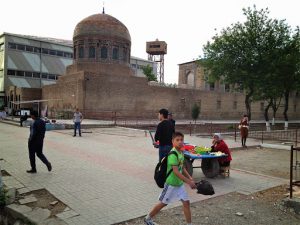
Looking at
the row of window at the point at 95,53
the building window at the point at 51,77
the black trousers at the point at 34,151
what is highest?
the row of window at the point at 95,53

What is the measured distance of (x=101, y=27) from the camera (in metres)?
38.3

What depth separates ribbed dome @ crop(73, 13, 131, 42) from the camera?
1502 inches

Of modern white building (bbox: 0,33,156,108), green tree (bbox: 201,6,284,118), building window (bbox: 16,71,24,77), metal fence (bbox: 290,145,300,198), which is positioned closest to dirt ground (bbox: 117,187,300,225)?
metal fence (bbox: 290,145,300,198)

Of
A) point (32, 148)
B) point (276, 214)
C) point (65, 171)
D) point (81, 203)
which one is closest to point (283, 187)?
point (276, 214)

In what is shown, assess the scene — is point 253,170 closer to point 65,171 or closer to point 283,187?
point 283,187

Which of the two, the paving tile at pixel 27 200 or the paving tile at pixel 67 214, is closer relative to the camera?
the paving tile at pixel 67 214

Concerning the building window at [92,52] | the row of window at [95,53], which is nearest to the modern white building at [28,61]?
the row of window at [95,53]

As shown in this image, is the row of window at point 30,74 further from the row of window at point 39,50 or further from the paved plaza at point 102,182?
the paved plaza at point 102,182

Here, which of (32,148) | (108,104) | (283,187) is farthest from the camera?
(108,104)

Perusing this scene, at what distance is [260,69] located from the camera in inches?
1030

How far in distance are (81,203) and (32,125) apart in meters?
3.27

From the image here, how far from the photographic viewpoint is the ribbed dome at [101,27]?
3816 cm

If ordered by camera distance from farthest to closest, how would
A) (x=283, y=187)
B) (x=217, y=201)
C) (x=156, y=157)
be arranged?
(x=156, y=157)
(x=283, y=187)
(x=217, y=201)

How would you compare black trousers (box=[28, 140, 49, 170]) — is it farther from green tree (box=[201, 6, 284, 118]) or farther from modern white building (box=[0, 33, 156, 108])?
modern white building (box=[0, 33, 156, 108])
